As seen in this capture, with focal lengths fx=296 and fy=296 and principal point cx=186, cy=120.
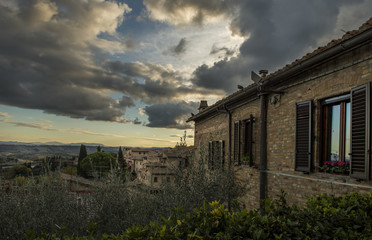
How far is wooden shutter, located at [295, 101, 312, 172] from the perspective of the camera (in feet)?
21.7

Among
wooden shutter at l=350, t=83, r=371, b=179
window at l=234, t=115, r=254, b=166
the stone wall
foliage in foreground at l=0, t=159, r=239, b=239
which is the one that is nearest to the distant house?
foliage in foreground at l=0, t=159, r=239, b=239

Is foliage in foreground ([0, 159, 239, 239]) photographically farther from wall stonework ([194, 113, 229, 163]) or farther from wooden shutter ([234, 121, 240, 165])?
wall stonework ([194, 113, 229, 163])

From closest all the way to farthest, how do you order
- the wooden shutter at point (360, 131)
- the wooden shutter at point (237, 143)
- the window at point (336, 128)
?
the wooden shutter at point (360, 131)
the window at point (336, 128)
the wooden shutter at point (237, 143)

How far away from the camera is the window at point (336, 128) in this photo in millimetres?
5859

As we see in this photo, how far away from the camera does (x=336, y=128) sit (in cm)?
618

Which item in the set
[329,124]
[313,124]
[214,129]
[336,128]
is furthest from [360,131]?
[214,129]

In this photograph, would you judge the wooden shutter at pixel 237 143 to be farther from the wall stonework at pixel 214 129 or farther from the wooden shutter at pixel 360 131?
the wooden shutter at pixel 360 131

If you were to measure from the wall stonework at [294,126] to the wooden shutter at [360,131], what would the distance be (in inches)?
7.2

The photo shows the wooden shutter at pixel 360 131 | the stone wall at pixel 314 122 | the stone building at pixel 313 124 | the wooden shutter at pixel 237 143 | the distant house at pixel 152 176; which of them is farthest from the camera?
the wooden shutter at pixel 237 143

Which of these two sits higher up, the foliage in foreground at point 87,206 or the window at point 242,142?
the window at point 242,142

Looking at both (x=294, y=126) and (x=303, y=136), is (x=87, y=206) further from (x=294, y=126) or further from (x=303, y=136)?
(x=294, y=126)

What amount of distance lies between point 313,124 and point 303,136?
386mm

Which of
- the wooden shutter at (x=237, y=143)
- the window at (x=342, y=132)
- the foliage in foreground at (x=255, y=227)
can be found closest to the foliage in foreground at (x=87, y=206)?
the foliage in foreground at (x=255, y=227)

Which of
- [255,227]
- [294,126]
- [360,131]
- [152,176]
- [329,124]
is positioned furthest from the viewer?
[294,126]
